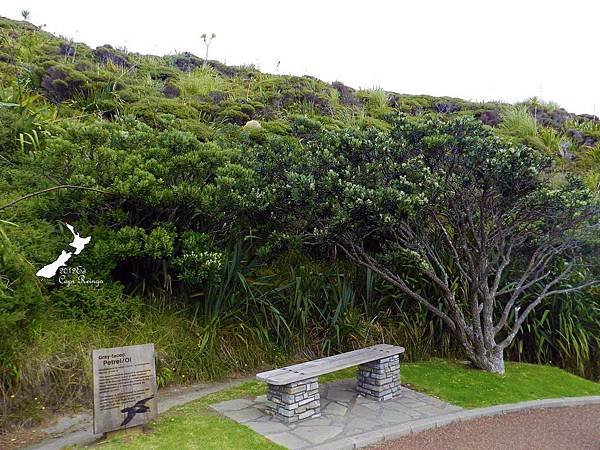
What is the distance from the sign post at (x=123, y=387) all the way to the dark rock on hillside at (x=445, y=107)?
14535 mm

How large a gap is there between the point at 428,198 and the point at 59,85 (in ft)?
27.2

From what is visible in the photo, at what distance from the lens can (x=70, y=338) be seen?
17.0ft

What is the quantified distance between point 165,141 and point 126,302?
6.44 ft

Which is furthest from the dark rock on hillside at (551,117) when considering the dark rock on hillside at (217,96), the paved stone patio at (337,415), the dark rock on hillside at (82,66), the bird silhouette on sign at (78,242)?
the bird silhouette on sign at (78,242)

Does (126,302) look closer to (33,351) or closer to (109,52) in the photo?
(33,351)

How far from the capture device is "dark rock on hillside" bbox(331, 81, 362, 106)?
1515 cm

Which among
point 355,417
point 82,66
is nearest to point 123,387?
point 355,417

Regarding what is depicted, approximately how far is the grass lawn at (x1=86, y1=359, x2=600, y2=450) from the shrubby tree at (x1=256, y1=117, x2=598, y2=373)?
393 millimetres

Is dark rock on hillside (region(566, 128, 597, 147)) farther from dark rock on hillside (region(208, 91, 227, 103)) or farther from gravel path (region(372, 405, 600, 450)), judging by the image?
gravel path (region(372, 405, 600, 450))

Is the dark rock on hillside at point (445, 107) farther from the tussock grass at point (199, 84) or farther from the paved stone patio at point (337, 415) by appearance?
the paved stone patio at point (337, 415)

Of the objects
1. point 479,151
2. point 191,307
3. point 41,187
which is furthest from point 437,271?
point 41,187

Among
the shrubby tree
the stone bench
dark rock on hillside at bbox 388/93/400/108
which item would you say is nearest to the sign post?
the stone bench

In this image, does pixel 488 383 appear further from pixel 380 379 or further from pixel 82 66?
pixel 82 66

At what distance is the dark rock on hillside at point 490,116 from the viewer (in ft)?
52.6
